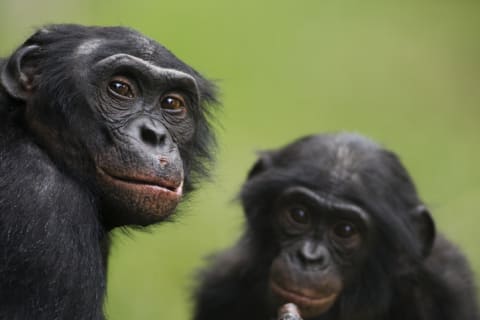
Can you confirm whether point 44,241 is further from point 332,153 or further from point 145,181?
point 332,153

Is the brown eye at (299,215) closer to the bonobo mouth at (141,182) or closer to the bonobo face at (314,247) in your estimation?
the bonobo face at (314,247)

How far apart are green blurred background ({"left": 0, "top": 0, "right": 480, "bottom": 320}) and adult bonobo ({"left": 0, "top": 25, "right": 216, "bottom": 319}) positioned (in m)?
5.38

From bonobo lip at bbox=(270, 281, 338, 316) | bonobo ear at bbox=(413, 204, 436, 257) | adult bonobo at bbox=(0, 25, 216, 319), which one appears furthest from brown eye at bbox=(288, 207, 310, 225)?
adult bonobo at bbox=(0, 25, 216, 319)

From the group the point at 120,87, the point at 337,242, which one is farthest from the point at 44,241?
the point at 337,242

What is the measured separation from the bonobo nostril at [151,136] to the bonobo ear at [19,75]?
0.73 m

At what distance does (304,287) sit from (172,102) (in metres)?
1.76

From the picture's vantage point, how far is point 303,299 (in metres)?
7.68

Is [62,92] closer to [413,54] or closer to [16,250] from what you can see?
[16,250]

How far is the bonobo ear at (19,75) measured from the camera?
646cm

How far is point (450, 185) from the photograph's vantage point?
14.0 m

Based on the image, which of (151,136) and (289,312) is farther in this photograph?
(289,312)

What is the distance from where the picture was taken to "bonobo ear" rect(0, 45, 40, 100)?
254 inches

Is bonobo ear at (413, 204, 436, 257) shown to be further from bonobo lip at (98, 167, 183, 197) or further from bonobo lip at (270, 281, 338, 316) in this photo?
bonobo lip at (98, 167, 183, 197)

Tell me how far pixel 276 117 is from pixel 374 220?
7.54m
